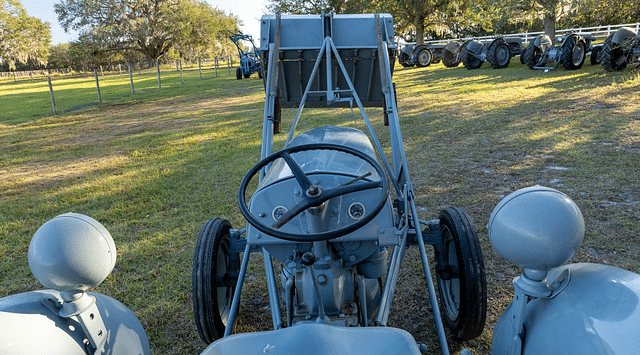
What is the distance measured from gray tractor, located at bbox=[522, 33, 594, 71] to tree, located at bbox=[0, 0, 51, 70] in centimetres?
4683

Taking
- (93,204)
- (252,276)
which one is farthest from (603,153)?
(93,204)

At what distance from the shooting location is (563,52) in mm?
14352

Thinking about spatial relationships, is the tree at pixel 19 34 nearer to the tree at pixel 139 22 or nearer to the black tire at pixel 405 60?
the tree at pixel 139 22

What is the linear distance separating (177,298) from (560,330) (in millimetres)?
2830

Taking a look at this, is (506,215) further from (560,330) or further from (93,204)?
(93,204)

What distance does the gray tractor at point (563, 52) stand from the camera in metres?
14.3

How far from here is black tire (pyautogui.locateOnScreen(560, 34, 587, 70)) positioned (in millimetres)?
14195

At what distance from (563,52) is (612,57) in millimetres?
1940

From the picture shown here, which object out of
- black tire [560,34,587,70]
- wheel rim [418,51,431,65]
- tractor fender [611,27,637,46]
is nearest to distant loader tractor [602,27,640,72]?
tractor fender [611,27,637,46]

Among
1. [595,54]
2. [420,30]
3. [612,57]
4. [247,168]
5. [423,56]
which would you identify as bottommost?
[247,168]

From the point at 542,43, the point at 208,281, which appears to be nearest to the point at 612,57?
the point at 542,43

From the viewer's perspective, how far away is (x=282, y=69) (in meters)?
3.96

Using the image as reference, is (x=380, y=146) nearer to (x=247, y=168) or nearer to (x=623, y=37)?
(x=247, y=168)

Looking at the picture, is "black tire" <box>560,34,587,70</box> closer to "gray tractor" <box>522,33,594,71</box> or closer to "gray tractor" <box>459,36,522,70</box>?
"gray tractor" <box>522,33,594,71</box>
